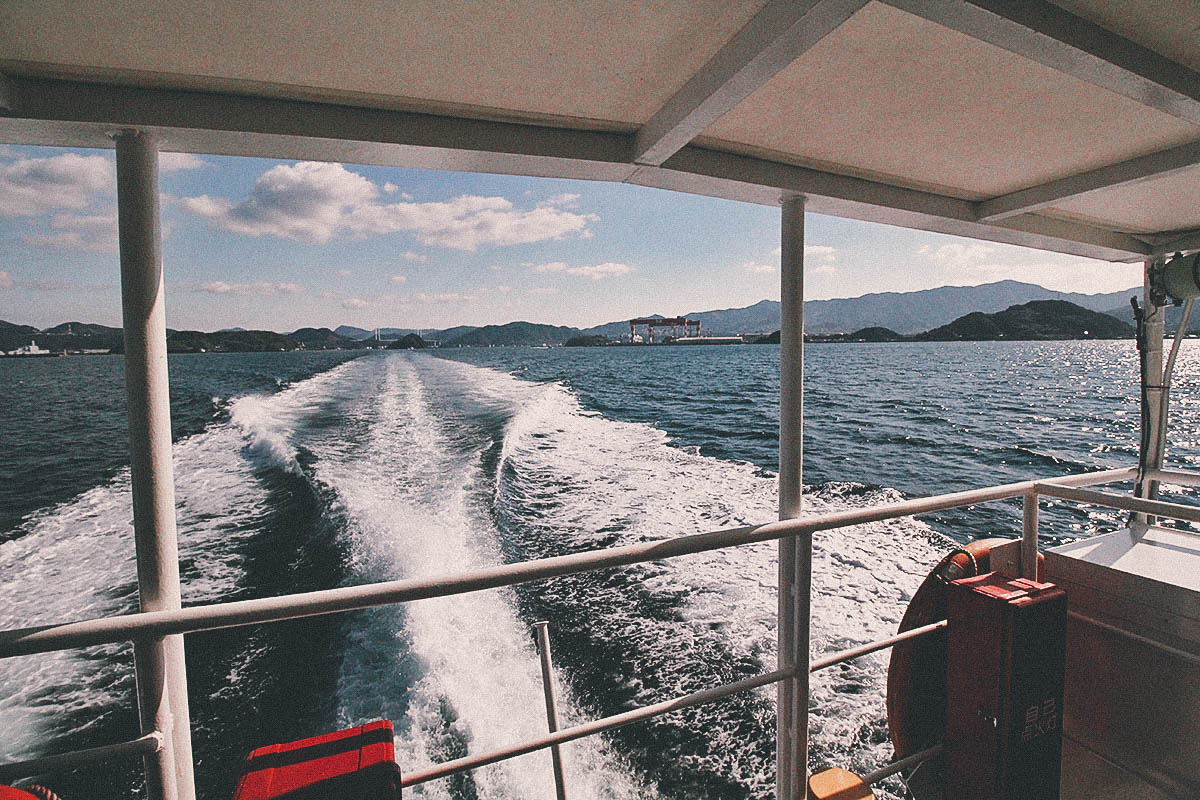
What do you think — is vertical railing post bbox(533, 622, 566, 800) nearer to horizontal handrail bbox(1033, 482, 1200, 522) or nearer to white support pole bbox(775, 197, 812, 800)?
white support pole bbox(775, 197, 812, 800)

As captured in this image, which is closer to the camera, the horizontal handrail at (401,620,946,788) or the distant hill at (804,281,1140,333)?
the horizontal handrail at (401,620,946,788)

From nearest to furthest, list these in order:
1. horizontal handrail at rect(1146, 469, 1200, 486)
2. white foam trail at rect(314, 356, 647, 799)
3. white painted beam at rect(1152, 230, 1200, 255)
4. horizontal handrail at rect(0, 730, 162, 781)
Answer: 1. horizontal handrail at rect(0, 730, 162, 781)
2. horizontal handrail at rect(1146, 469, 1200, 486)
3. white painted beam at rect(1152, 230, 1200, 255)
4. white foam trail at rect(314, 356, 647, 799)

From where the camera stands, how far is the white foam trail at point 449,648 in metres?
3.02

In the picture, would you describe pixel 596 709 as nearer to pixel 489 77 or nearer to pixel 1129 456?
pixel 489 77

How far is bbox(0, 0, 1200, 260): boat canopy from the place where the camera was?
776mm

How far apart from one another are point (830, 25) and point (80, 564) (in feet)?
24.2

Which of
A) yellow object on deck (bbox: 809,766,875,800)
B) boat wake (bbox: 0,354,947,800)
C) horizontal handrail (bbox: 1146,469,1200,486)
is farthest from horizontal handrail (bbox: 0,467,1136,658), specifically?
boat wake (bbox: 0,354,947,800)

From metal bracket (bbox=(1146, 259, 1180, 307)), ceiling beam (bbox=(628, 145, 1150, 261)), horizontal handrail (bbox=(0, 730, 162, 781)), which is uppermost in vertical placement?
ceiling beam (bbox=(628, 145, 1150, 261))

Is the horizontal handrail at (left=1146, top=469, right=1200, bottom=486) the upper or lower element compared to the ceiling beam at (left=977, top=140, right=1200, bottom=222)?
lower

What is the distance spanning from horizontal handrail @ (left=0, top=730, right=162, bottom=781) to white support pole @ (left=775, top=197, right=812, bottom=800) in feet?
3.66

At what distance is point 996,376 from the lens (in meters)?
31.0

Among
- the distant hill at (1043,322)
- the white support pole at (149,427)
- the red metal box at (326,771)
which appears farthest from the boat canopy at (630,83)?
the distant hill at (1043,322)

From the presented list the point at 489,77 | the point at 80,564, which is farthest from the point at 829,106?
the point at 80,564

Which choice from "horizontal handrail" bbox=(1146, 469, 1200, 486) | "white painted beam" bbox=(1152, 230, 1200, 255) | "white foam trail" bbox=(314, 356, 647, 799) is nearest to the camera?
"horizontal handrail" bbox=(1146, 469, 1200, 486)
